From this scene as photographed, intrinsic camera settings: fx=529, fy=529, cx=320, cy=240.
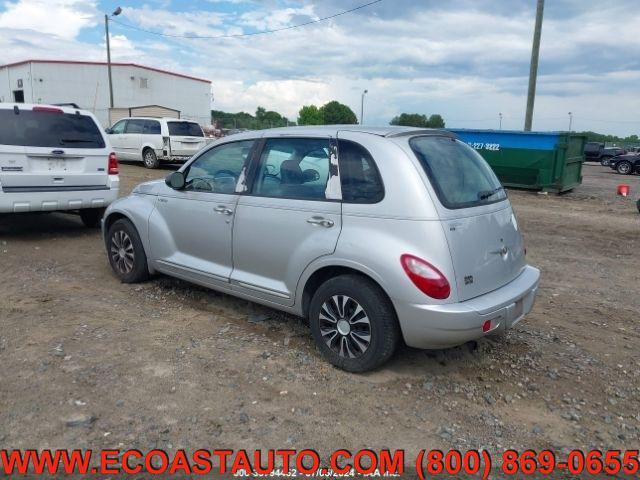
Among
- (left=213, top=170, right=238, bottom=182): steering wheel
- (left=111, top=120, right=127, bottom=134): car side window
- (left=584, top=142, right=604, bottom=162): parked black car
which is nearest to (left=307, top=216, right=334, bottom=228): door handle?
(left=213, top=170, right=238, bottom=182): steering wheel

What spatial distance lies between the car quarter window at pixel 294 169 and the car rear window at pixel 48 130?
13.4ft

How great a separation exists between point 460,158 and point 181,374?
8.39 feet

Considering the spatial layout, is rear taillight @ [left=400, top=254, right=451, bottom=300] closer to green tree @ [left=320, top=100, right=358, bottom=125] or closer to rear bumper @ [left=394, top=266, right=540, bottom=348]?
rear bumper @ [left=394, top=266, right=540, bottom=348]

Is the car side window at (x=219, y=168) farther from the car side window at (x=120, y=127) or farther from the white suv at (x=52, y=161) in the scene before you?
the car side window at (x=120, y=127)

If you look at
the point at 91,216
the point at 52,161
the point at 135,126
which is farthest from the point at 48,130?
the point at 135,126

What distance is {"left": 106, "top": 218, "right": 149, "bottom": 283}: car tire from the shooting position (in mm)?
5340

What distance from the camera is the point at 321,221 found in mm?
3783

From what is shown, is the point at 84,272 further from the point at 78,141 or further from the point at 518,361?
the point at 518,361

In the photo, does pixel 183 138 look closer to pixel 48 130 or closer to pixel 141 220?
pixel 48 130

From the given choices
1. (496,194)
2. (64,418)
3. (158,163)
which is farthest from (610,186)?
(64,418)

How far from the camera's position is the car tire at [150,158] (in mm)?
17609

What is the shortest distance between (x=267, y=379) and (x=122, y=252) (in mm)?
2668

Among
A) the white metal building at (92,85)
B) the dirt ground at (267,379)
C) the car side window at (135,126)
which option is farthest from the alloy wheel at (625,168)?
the white metal building at (92,85)

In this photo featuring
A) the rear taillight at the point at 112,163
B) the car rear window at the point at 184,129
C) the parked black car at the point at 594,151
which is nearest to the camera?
the rear taillight at the point at 112,163
